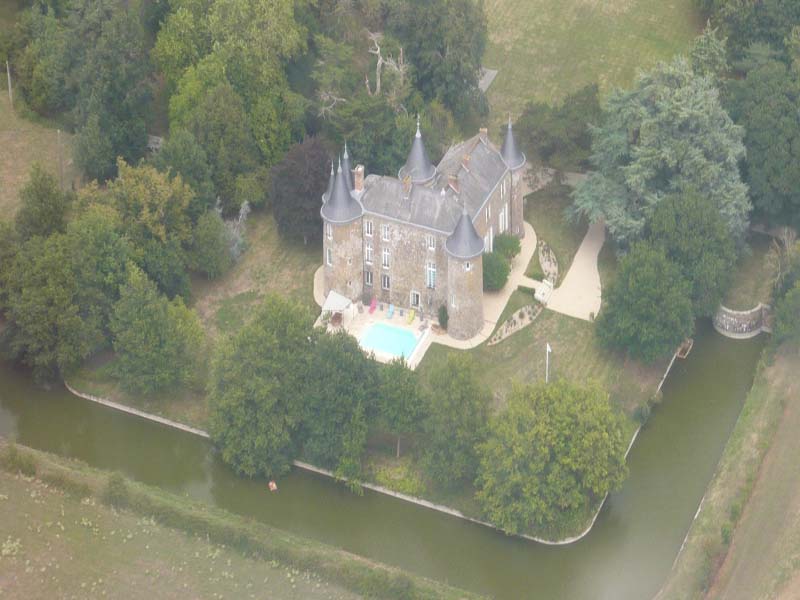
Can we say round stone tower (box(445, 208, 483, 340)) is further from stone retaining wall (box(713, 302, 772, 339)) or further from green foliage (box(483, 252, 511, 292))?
stone retaining wall (box(713, 302, 772, 339))

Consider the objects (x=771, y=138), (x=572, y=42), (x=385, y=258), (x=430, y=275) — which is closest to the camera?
(x=430, y=275)

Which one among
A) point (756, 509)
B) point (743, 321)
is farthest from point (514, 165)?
point (756, 509)

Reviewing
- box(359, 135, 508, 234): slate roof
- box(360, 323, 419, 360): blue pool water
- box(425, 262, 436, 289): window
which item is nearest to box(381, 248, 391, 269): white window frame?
box(425, 262, 436, 289): window

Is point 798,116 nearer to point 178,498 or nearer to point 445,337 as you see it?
point 445,337

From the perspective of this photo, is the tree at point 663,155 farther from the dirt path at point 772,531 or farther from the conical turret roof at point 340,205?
the conical turret roof at point 340,205

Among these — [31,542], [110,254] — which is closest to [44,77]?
[110,254]

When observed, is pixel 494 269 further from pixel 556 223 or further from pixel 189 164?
pixel 189 164

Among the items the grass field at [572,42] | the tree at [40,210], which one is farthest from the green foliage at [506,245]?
the tree at [40,210]
